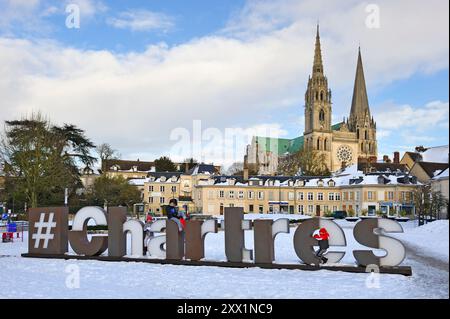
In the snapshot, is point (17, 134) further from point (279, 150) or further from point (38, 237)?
point (279, 150)

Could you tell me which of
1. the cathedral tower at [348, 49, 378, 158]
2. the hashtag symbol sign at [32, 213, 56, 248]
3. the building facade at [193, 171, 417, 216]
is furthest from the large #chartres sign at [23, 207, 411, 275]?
the cathedral tower at [348, 49, 378, 158]

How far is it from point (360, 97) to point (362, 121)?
342 inches

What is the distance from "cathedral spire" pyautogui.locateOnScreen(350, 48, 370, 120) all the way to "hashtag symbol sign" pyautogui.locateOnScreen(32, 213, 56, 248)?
→ 148 metres

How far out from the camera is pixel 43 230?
2012cm

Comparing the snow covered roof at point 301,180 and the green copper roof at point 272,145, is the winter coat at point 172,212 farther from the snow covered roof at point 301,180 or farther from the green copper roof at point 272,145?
the green copper roof at point 272,145

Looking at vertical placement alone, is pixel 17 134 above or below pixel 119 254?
above

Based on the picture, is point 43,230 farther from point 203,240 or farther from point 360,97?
point 360,97

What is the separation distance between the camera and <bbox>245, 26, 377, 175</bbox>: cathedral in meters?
146

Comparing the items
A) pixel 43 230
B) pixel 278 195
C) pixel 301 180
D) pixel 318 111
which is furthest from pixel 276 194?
pixel 318 111

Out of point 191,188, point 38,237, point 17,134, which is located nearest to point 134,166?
point 191,188

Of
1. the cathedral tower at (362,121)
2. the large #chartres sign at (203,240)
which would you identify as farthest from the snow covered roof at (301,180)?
the cathedral tower at (362,121)

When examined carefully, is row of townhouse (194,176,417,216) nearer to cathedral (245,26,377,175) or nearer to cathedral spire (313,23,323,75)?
cathedral (245,26,377,175)
